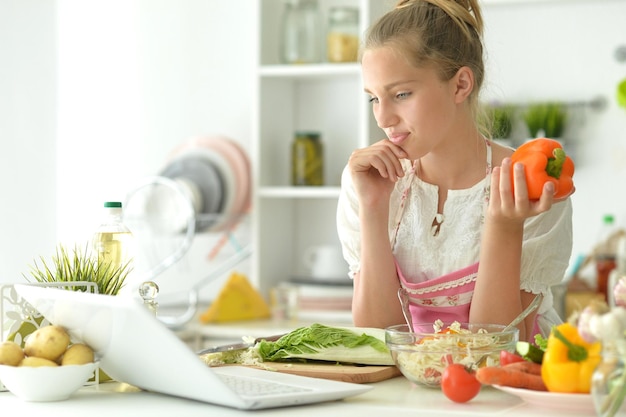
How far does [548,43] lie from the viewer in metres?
3.44

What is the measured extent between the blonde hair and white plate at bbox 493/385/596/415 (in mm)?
786

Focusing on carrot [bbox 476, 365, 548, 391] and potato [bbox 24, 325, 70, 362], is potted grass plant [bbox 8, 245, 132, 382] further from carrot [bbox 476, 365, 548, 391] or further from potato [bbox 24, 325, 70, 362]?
carrot [bbox 476, 365, 548, 391]

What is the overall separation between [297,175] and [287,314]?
0.51m

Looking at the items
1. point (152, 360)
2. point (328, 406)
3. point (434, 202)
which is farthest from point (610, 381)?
point (434, 202)

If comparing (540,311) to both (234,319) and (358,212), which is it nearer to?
(358,212)

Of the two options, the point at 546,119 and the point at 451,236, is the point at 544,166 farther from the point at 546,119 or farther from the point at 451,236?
the point at 546,119

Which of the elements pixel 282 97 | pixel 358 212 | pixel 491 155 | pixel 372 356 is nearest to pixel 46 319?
pixel 372 356

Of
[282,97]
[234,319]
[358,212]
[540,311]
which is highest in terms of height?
[282,97]

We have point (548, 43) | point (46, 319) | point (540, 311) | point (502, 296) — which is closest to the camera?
point (46, 319)

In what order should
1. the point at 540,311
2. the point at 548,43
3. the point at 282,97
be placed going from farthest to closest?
the point at 282,97, the point at 548,43, the point at 540,311

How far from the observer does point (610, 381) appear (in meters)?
1.17

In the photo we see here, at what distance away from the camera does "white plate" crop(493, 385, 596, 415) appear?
1.26 m

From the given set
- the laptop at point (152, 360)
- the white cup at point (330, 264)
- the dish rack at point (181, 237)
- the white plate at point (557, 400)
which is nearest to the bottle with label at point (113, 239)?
the laptop at point (152, 360)

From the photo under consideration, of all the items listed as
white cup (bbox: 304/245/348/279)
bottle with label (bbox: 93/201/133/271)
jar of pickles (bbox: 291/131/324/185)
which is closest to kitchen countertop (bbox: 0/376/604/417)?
bottle with label (bbox: 93/201/133/271)
